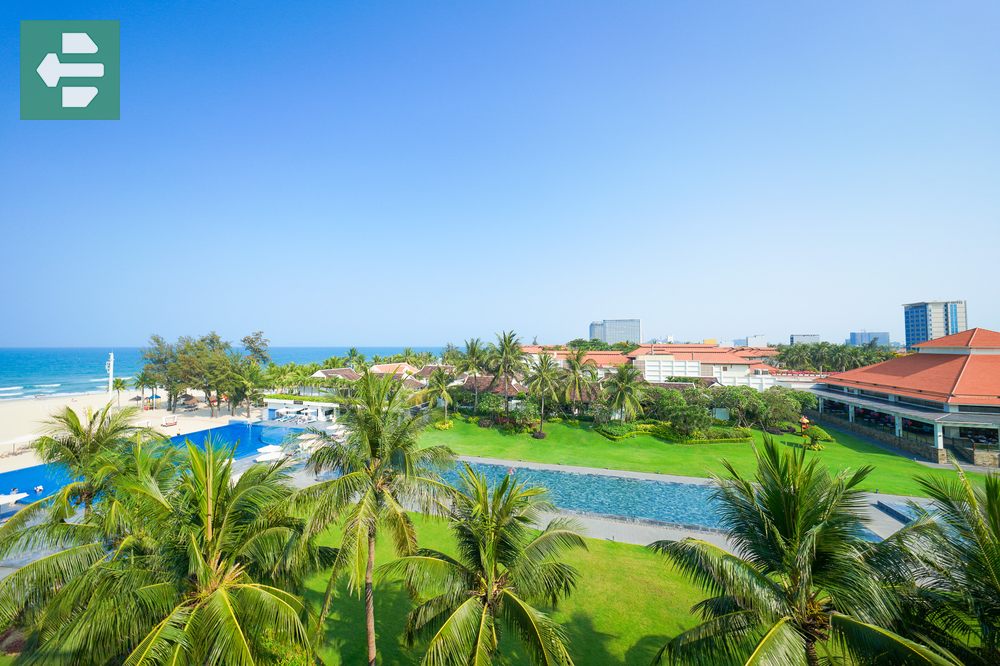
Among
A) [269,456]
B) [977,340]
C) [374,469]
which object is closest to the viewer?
[374,469]

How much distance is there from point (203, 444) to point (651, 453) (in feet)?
87.4

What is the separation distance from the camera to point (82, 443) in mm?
11102

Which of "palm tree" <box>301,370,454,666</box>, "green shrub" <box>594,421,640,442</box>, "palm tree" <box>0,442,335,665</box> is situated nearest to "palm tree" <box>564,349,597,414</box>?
"green shrub" <box>594,421,640,442</box>

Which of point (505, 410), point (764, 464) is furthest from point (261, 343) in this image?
point (764, 464)

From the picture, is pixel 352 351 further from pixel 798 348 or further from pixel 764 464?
pixel 798 348

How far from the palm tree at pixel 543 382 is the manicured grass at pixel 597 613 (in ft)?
67.0

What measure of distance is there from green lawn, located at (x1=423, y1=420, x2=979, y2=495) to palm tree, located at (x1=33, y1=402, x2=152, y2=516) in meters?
20.8

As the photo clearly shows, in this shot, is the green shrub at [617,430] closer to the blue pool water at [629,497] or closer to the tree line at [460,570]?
the blue pool water at [629,497]

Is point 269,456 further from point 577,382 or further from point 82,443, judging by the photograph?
point 577,382

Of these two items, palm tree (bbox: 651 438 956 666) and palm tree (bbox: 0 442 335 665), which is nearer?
palm tree (bbox: 651 438 956 666)

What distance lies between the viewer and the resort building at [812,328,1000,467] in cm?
2553

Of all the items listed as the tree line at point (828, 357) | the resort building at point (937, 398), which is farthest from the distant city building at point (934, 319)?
the resort building at point (937, 398)

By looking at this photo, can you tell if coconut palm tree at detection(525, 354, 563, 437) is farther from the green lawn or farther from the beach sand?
the beach sand

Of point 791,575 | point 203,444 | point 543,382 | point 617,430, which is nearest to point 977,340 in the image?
point 617,430
